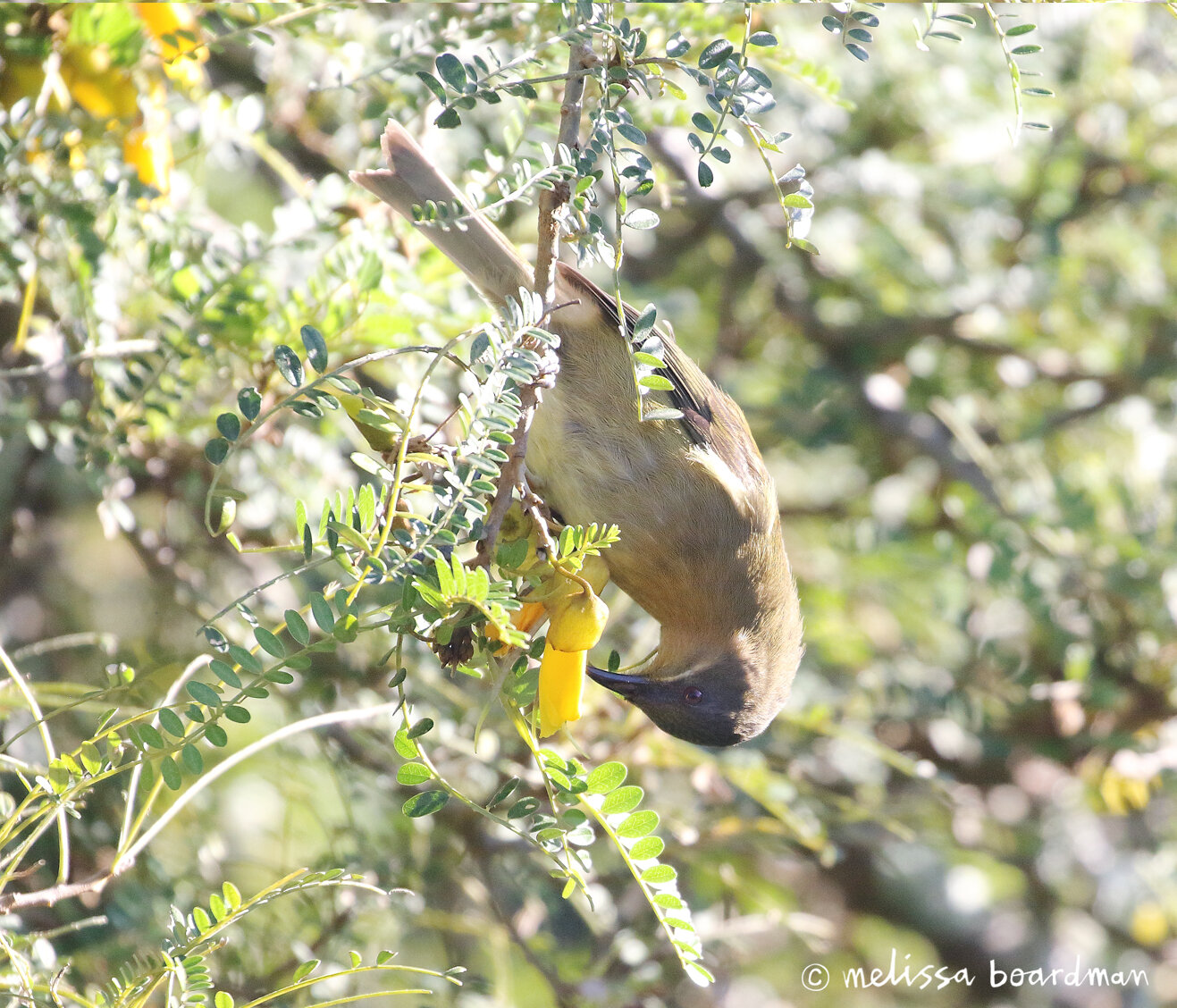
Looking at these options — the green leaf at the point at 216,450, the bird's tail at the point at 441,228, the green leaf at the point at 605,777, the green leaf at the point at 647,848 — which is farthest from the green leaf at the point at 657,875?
the bird's tail at the point at 441,228

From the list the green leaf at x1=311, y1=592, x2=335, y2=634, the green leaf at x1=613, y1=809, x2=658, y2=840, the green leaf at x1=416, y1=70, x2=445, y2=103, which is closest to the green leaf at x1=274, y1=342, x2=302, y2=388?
the green leaf at x1=311, y1=592, x2=335, y2=634

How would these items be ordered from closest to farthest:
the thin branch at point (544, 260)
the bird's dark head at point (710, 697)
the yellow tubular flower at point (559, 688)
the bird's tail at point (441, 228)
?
the thin branch at point (544, 260), the yellow tubular flower at point (559, 688), the bird's tail at point (441, 228), the bird's dark head at point (710, 697)

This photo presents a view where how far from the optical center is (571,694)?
160 cm

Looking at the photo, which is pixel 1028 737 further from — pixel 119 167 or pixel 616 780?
pixel 119 167

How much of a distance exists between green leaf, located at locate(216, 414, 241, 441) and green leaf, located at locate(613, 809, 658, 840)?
72 cm

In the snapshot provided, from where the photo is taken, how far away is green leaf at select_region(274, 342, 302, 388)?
135cm

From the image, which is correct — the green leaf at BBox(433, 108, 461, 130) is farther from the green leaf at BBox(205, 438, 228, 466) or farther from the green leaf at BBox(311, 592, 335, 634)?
the green leaf at BBox(311, 592, 335, 634)

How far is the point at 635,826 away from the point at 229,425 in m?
0.75

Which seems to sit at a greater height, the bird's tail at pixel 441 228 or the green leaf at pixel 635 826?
the bird's tail at pixel 441 228

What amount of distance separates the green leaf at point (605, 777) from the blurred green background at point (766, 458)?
0.71m

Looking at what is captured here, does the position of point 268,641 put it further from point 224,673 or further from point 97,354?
point 97,354

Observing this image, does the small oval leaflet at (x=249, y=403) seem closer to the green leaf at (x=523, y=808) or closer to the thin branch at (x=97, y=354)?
the green leaf at (x=523, y=808)

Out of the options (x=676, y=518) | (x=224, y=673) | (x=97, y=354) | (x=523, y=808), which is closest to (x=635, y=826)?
(x=523, y=808)

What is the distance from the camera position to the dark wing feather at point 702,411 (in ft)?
8.69
